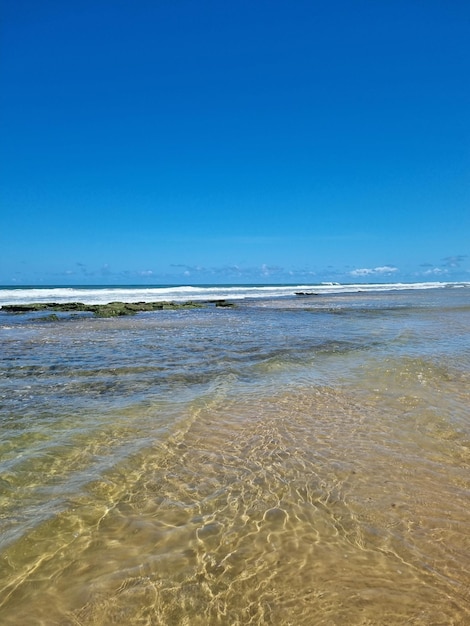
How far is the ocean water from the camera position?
253 centimetres

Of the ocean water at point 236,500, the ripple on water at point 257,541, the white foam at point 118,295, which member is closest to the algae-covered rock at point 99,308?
the white foam at point 118,295

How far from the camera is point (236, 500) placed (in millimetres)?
3648

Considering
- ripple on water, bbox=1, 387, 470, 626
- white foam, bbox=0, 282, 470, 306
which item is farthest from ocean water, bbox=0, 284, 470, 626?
white foam, bbox=0, 282, 470, 306

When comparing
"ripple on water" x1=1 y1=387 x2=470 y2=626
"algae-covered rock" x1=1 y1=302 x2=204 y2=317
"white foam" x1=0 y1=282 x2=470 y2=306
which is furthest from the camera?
"white foam" x1=0 y1=282 x2=470 y2=306

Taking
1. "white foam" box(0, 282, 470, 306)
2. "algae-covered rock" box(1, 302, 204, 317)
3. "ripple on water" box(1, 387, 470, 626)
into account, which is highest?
"white foam" box(0, 282, 470, 306)

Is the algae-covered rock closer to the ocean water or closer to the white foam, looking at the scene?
the white foam

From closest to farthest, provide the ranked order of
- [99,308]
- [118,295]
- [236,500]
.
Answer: [236,500]
[99,308]
[118,295]

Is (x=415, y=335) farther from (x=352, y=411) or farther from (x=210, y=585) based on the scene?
(x=210, y=585)

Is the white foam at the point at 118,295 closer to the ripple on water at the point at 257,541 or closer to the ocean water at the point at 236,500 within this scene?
the ocean water at the point at 236,500

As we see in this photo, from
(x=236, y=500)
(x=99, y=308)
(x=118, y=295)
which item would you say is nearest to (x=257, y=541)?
(x=236, y=500)

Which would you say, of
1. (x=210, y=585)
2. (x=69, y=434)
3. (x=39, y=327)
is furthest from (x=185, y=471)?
(x=39, y=327)

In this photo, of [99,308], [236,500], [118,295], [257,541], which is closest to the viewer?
[257,541]

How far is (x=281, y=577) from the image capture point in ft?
8.95

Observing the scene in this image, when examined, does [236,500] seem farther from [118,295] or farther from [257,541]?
[118,295]
